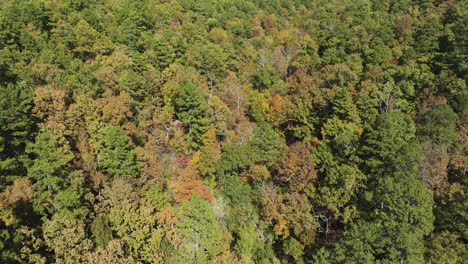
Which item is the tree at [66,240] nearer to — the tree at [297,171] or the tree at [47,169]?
the tree at [47,169]

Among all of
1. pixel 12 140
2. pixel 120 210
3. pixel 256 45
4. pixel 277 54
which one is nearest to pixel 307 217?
pixel 120 210

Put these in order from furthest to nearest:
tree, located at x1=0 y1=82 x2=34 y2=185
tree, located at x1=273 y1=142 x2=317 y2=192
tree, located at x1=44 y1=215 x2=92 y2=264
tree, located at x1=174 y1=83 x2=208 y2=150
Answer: tree, located at x1=174 y1=83 x2=208 y2=150 → tree, located at x1=273 y1=142 x2=317 y2=192 → tree, located at x1=0 y1=82 x2=34 y2=185 → tree, located at x1=44 y1=215 x2=92 y2=264

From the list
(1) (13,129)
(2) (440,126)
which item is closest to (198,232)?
(1) (13,129)

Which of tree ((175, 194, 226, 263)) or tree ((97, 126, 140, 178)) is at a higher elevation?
tree ((97, 126, 140, 178))

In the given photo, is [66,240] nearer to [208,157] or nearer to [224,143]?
[208,157]

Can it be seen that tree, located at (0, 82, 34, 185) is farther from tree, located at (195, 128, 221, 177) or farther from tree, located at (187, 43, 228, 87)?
tree, located at (187, 43, 228, 87)

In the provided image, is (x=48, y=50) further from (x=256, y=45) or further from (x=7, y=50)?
(x=256, y=45)

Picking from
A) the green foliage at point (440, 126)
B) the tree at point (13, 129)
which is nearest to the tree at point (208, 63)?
the tree at point (13, 129)

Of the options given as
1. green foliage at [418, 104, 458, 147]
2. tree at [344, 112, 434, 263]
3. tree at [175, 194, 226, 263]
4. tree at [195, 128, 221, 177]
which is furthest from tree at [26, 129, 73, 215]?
green foliage at [418, 104, 458, 147]
